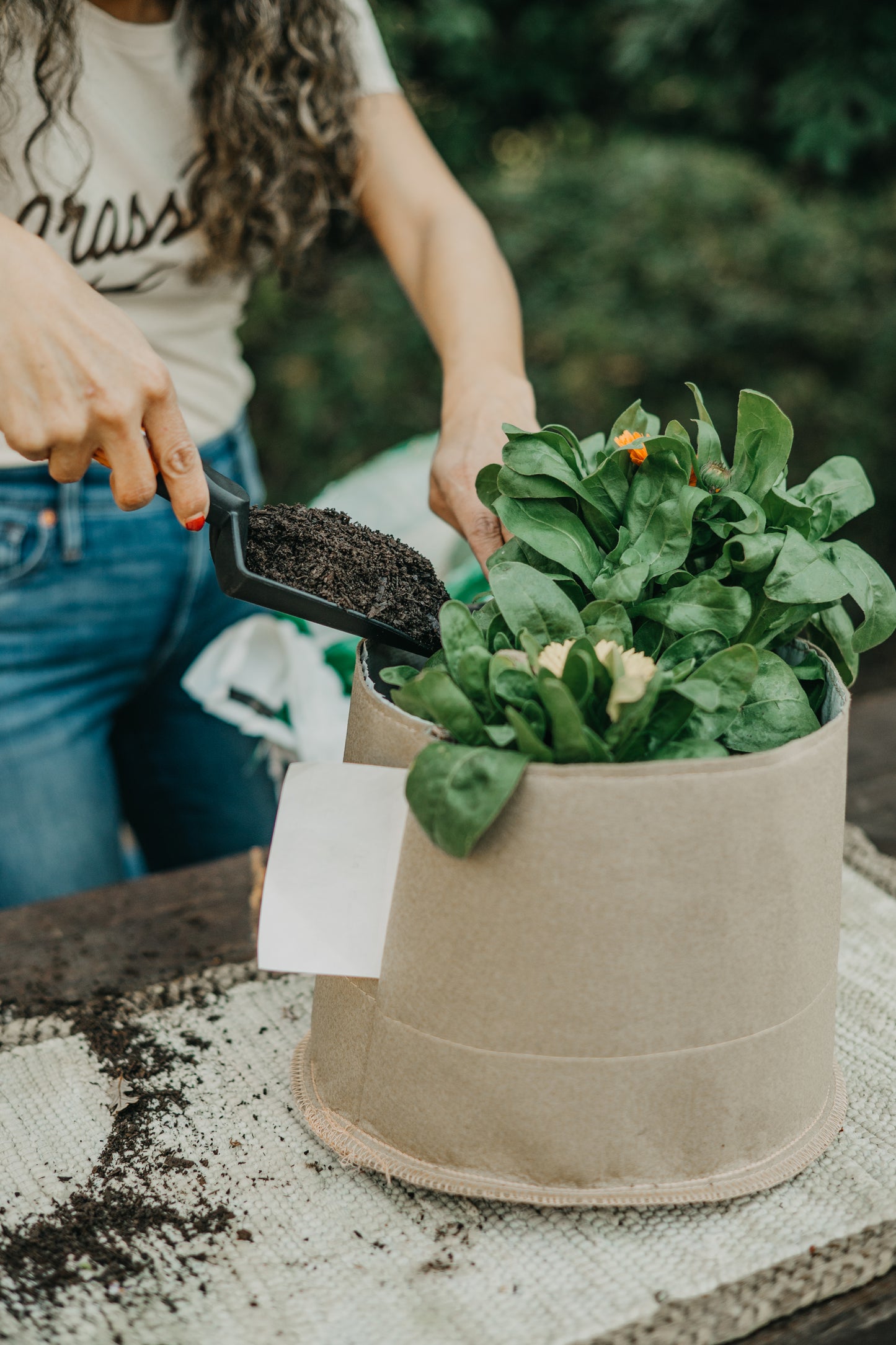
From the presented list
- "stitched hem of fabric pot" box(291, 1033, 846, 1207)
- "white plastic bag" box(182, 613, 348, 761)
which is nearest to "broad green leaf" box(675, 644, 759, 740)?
"stitched hem of fabric pot" box(291, 1033, 846, 1207)

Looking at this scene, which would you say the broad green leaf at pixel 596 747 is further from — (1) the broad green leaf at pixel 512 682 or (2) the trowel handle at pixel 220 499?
(2) the trowel handle at pixel 220 499

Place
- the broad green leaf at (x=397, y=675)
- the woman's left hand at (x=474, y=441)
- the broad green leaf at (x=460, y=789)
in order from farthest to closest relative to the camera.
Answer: the woman's left hand at (x=474, y=441)
the broad green leaf at (x=397, y=675)
the broad green leaf at (x=460, y=789)

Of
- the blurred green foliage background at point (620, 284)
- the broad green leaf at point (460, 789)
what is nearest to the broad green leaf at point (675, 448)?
the broad green leaf at point (460, 789)

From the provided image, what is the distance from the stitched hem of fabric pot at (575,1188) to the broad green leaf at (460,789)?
0.65 ft

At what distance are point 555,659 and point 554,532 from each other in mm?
127

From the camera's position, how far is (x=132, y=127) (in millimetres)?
1026

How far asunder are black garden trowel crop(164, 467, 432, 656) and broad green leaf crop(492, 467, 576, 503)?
102mm

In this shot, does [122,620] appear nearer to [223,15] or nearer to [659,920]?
[223,15]

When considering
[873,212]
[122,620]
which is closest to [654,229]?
[873,212]

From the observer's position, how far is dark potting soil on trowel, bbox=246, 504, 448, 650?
67cm

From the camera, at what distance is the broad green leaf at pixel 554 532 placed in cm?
62

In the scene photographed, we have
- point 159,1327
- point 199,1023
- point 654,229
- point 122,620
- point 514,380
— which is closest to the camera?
point 159,1327

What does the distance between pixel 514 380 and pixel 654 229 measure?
2249mm

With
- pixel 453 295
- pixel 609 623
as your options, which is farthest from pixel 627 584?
pixel 453 295
